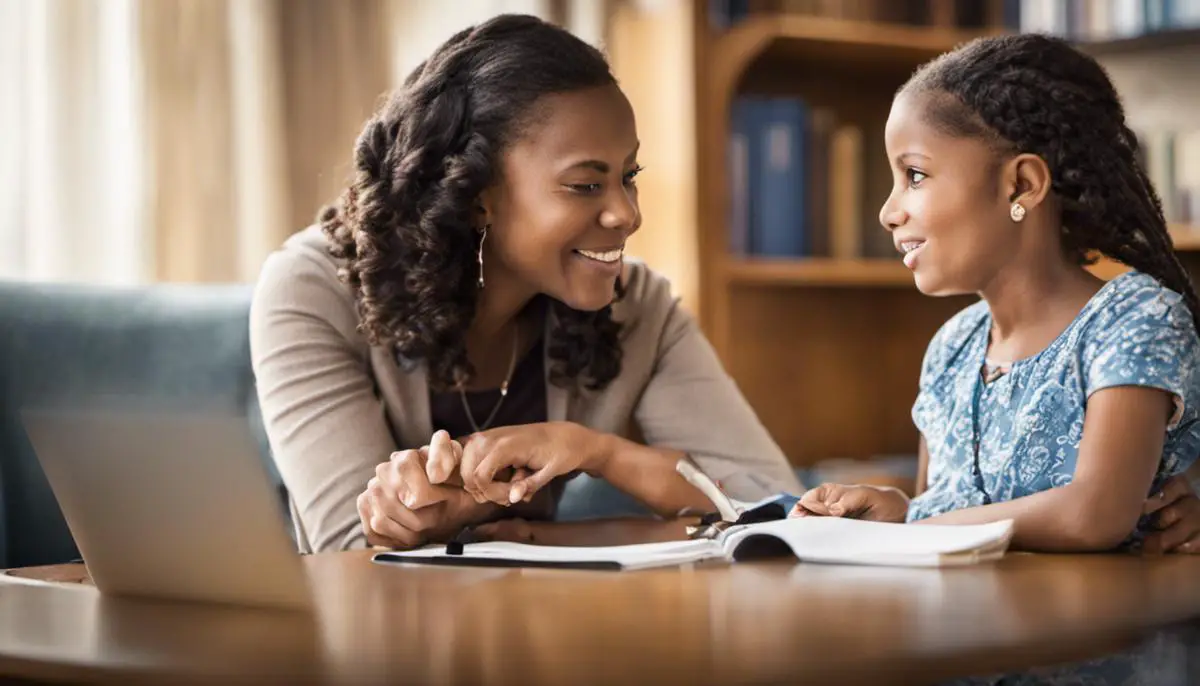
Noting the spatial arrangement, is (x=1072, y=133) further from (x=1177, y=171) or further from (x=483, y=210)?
(x=1177, y=171)

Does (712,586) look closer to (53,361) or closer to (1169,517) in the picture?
(1169,517)

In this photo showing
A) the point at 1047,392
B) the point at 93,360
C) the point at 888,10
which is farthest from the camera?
the point at 888,10

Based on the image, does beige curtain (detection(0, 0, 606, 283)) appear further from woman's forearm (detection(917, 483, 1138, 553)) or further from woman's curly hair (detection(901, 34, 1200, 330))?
woman's forearm (detection(917, 483, 1138, 553))

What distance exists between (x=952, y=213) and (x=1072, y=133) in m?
0.14

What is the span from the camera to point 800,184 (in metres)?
2.85

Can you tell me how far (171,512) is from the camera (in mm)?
815

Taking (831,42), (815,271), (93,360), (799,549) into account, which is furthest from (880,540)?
(831,42)

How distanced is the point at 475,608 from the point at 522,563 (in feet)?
0.62

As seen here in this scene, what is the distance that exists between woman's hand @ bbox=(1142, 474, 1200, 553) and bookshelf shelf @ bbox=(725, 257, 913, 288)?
1.63 m

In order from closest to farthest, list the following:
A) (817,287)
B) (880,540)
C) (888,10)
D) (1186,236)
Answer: (880,540) < (1186,236) < (888,10) < (817,287)

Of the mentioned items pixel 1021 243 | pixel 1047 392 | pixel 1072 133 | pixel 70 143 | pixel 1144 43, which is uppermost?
pixel 1144 43

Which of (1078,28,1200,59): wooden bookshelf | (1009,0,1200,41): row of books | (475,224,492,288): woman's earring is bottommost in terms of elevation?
(475,224,492,288): woman's earring

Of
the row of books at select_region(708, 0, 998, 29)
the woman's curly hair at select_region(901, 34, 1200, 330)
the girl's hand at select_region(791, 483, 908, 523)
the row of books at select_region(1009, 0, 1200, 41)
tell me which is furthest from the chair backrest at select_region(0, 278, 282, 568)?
the row of books at select_region(1009, 0, 1200, 41)

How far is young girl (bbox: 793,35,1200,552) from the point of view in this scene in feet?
3.92
